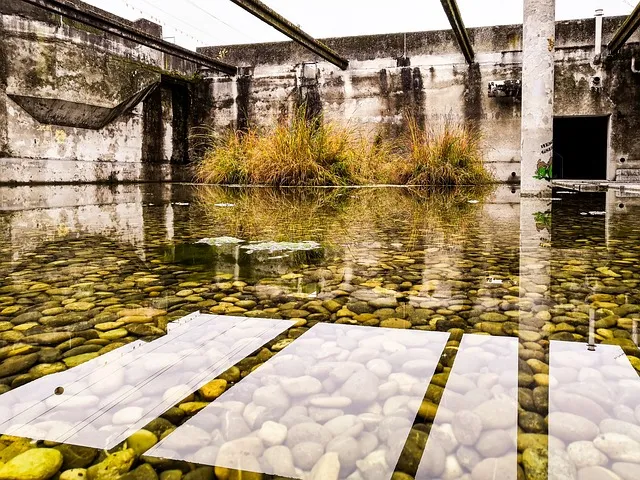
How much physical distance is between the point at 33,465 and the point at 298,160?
5.60m

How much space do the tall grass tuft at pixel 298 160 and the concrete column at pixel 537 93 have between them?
234cm

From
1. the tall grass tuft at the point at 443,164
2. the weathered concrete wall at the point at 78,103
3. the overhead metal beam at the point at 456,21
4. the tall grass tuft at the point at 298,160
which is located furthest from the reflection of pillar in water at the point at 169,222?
the weathered concrete wall at the point at 78,103

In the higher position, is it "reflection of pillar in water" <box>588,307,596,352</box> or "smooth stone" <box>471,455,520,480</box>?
"reflection of pillar in water" <box>588,307,596,352</box>

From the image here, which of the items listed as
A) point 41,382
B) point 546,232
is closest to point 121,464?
point 41,382

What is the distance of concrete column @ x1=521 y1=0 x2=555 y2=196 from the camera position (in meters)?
4.05

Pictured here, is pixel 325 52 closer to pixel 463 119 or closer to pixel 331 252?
pixel 463 119

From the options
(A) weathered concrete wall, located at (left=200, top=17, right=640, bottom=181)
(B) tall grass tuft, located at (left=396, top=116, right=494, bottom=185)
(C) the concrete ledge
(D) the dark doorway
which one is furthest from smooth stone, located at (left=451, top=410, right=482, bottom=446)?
(D) the dark doorway

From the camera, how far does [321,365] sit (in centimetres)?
69

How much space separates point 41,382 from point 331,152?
18.6ft

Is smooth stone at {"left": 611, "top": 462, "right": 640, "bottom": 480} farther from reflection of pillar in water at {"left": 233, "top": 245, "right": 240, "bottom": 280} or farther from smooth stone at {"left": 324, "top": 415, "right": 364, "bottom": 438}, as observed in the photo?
reflection of pillar in water at {"left": 233, "top": 245, "right": 240, "bottom": 280}

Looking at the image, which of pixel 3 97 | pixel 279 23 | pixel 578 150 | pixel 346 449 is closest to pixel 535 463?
Answer: pixel 346 449

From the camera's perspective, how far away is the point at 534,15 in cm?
407

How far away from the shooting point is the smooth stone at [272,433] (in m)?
0.50

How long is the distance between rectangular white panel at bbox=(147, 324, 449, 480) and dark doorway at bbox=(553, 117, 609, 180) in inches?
411
